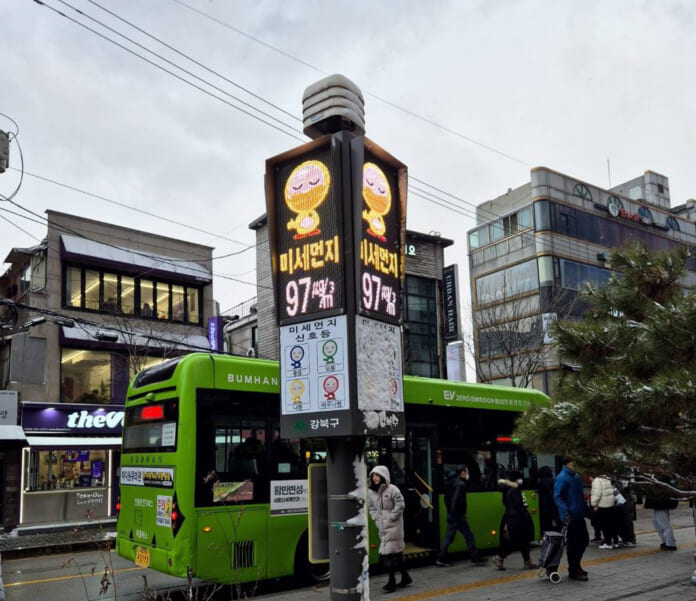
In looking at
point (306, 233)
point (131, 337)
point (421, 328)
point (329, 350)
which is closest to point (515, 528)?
point (329, 350)

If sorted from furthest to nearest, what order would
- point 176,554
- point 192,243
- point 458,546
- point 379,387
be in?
point 192,243, point 458,546, point 176,554, point 379,387

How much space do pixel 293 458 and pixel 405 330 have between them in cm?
2526

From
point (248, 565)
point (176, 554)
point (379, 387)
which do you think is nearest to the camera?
point (379, 387)

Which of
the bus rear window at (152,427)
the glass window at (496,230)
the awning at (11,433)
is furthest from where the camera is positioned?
the glass window at (496,230)

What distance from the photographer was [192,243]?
28.0 m

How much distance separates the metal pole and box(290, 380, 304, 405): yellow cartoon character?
0.37 meters

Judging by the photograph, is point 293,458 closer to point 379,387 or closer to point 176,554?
point 176,554

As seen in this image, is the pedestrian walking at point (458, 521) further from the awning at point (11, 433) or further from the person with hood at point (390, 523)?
the awning at point (11, 433)

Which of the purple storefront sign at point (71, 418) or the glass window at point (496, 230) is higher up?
the glass window at point (496, 230)

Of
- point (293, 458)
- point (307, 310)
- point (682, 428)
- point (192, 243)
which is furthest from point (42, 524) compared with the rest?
point (682, 428)

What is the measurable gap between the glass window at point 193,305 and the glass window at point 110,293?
2996 millimetres

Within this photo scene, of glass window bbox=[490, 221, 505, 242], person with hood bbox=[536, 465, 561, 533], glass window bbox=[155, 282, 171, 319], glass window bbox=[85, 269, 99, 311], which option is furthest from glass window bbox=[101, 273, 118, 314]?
glass window bbox=[490, 221, 505, 242]

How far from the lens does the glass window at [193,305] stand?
27.6m

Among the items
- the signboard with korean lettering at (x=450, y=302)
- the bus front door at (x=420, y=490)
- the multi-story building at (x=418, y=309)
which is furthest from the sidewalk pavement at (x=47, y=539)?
the signboard with korean lettering at (x=450, y=302)
